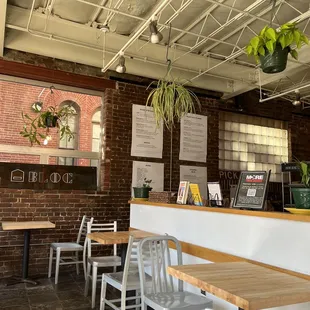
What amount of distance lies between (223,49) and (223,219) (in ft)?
12.9

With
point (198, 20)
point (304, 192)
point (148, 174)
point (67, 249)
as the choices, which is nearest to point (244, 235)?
point (304, 192)

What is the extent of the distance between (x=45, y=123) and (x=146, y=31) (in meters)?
2.15

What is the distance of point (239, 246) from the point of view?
2617 mm

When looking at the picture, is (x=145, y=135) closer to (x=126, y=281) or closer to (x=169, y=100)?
(x=169, y=100)

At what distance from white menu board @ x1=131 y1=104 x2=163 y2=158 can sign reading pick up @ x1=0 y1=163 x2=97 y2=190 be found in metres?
0.89

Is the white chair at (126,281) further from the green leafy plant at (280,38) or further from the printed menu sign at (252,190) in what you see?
the green leafy plant at (280,38)

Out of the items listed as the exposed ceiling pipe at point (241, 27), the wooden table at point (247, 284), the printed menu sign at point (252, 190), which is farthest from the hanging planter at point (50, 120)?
the wooden table at point (247, 284)

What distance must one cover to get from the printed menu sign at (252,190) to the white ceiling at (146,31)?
217 cm

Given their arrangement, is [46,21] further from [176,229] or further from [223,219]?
[223,219]

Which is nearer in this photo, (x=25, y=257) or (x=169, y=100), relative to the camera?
(x=169, y=100)

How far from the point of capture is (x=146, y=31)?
5.20m

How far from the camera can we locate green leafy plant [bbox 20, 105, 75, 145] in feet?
17.5

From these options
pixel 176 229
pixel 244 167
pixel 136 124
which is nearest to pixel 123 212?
pixel 136 124

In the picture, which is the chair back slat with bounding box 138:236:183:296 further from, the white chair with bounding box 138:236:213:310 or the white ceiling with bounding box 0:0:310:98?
the white ceiling with bounding box 0:0:310:98
